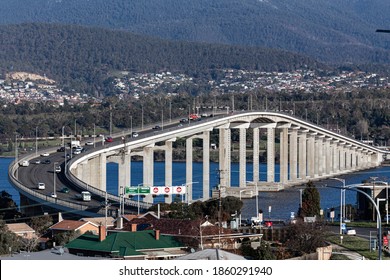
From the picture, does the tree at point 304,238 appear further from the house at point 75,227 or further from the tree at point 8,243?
the house at point 75,227

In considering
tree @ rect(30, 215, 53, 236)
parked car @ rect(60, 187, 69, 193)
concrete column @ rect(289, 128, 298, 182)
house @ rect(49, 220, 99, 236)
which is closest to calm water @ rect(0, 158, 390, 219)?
concrete column @ rect(289, 128, 298, 182)

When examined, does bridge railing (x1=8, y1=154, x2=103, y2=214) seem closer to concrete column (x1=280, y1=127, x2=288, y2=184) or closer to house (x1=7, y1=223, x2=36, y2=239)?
house (x1=7, y1=223, x2=36, y2=239)

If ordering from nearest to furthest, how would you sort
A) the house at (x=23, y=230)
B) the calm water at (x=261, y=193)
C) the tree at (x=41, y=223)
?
the house at (x=23, y=230), the tree at (x=41, y=223), the calm water at (x=261, y=193)

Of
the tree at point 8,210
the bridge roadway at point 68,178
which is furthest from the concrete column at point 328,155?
the tree at point 8,210

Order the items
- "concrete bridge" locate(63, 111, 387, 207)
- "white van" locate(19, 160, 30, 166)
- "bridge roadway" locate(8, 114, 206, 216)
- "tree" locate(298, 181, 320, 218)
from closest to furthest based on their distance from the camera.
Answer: "tree" locate(298, 181, 320, 218), "bridge roadway" locate(8, 114, 206, 216), "concrete bridge" locate(63, 111, 387, 207), "white van" locate(19, 160, 30, 166)

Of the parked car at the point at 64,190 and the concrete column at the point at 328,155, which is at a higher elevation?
the concrete column at the point at 328,155

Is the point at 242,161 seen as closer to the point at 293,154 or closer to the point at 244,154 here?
the point at 244,154

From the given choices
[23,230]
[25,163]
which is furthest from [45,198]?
[25,163]
